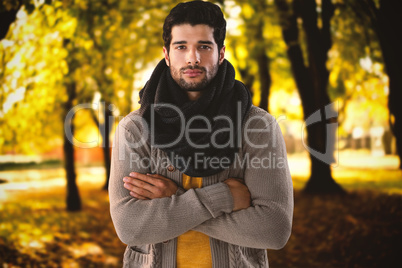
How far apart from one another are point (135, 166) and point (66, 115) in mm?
8710

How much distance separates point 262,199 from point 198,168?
1.43ft

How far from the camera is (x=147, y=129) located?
7.47 feet

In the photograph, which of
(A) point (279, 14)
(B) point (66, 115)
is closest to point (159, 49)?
(B) point (66, 115)

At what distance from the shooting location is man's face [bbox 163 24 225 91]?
222cm

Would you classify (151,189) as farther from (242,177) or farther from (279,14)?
(279,14)

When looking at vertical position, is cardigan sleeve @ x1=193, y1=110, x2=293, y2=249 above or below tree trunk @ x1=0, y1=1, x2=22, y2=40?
below

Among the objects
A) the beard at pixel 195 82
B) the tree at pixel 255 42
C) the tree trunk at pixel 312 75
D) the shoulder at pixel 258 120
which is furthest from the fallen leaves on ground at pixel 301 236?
the beard at pixel 195 82

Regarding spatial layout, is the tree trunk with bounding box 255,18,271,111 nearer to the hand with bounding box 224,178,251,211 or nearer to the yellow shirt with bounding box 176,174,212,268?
the hand with bounding box 224,178,251,211

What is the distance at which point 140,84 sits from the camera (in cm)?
1245

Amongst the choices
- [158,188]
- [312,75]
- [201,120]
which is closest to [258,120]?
[201,120]

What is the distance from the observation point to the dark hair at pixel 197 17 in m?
2.22

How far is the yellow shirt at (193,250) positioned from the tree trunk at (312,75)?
296 inches


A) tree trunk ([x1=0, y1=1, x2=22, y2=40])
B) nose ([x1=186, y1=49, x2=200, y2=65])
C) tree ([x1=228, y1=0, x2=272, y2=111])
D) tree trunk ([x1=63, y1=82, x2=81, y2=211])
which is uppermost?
tree ([x1=228, y1=0, x2=272, y2=111])

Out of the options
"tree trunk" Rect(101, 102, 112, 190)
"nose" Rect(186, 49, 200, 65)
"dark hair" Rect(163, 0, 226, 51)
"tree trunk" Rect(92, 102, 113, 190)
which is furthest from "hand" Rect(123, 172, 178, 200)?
"tree trunk" Rect(101, 102, 112, 190)
